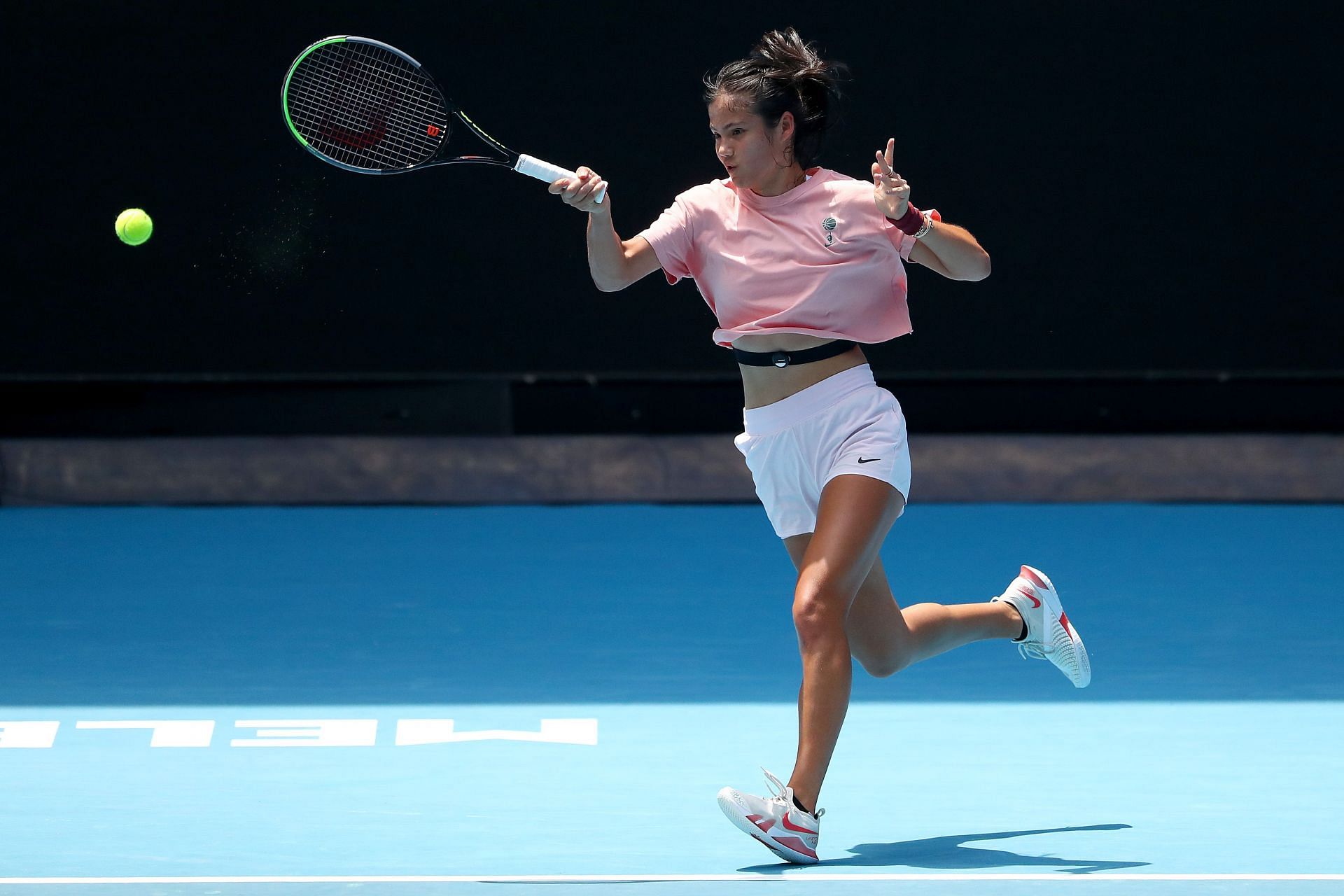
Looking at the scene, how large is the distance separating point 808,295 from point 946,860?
114cm

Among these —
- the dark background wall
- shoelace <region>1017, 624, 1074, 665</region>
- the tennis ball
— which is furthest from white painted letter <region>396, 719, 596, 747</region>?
the tennis ball

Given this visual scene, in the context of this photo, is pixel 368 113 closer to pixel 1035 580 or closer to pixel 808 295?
pixel 808 295

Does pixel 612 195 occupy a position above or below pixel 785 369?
above

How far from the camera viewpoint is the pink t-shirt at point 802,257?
13.4 feet

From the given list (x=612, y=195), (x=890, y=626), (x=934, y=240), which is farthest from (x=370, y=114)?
(x=612, y=195)

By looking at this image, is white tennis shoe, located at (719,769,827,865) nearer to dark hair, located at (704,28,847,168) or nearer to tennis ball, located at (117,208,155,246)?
dark hair, located at (704,28,847,168)

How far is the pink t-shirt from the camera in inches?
161

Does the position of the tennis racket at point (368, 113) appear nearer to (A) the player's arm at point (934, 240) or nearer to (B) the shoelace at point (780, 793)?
(A) the player's arm at point (934, 240)

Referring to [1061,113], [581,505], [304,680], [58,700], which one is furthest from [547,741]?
[1061,113]

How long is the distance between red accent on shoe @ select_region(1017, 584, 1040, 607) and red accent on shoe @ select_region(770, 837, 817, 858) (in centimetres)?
119

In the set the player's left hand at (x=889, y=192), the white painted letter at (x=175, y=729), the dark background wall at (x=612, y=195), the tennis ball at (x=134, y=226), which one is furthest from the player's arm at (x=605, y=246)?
the tennis ball at (x=134, y=226)

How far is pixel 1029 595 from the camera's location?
4.72 metres

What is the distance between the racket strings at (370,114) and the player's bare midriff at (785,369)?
114 centimetres

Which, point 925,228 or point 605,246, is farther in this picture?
point 605,246
